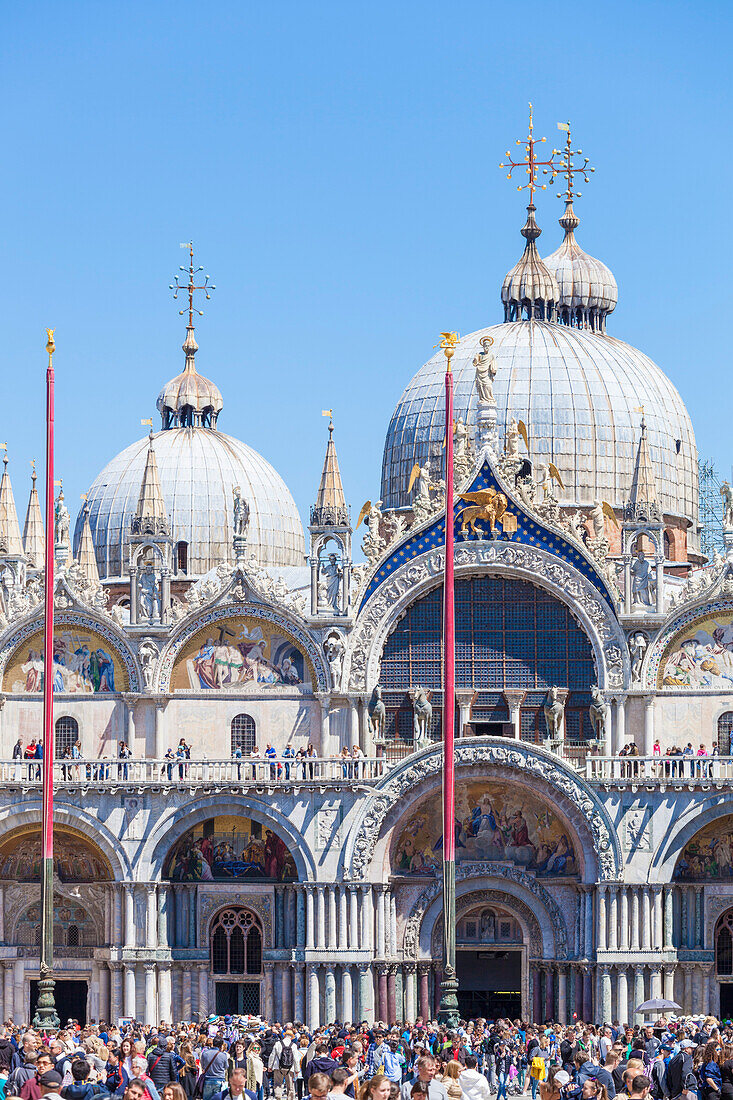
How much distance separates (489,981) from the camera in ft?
219

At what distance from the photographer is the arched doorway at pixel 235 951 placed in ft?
219

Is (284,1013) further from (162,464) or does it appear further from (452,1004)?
(162,464)

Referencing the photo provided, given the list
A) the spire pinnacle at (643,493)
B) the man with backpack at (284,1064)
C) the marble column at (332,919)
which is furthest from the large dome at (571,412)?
the man with backpack at (284,1064)

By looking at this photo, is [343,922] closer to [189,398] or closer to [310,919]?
[310,919]

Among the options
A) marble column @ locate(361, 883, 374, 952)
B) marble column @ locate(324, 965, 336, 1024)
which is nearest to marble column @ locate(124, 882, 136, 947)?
marble column @ locate(324, 965, 336, 1024)

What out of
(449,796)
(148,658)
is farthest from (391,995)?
(148,658)

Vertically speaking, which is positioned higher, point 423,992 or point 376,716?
point 376,716

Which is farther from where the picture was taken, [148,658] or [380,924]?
[148,658]

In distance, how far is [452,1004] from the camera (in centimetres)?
5231

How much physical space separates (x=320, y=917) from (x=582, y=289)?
89.6 ft

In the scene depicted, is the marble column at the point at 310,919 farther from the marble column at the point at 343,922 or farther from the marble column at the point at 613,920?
the marble column at the point at 613,920

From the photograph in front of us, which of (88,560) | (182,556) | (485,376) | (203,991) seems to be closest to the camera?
(203,991)

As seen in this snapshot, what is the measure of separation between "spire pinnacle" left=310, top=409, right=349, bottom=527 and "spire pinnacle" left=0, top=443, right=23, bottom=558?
→ 354 inches

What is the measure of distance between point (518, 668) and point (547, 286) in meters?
17.7
